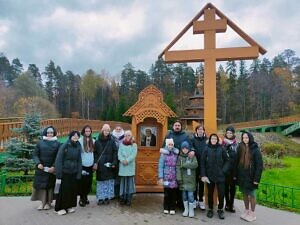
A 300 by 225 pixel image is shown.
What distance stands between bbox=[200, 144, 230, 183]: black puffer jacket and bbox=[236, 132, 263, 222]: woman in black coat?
0.98ft

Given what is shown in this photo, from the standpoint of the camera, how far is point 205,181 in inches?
243

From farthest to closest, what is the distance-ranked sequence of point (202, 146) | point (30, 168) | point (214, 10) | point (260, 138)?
1. point (260, 138)
2. point (30, 168)
3. point (214, 10)
4. point (202, 146)

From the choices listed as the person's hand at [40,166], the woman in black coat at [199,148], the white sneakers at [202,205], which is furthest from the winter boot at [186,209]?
the person's hand at [40,166]

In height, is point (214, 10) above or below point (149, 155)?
above

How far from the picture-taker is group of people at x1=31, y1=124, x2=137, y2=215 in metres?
6.08

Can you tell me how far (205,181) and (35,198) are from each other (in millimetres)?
3587

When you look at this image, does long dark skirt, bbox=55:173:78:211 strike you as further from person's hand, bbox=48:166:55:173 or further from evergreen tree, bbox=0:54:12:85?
evergreen tree, bbox=0:54:12:85

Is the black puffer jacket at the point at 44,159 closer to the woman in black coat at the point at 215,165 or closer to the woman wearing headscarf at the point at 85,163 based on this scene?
the woman wearing headscarf at the point at 85,163

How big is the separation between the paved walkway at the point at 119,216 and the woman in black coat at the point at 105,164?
10.9 inches

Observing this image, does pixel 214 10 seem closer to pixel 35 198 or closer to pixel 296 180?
pixel 35 198

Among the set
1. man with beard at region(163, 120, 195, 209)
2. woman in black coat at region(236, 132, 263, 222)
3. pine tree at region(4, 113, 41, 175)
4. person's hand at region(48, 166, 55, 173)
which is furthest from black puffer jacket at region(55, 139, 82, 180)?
pine tree at region(4, 113, 41, 175)

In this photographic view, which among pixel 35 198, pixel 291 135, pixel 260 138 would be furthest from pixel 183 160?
pixel 291 135

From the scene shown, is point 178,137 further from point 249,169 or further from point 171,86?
point 171,86

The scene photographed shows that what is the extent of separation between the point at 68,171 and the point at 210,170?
288cm
